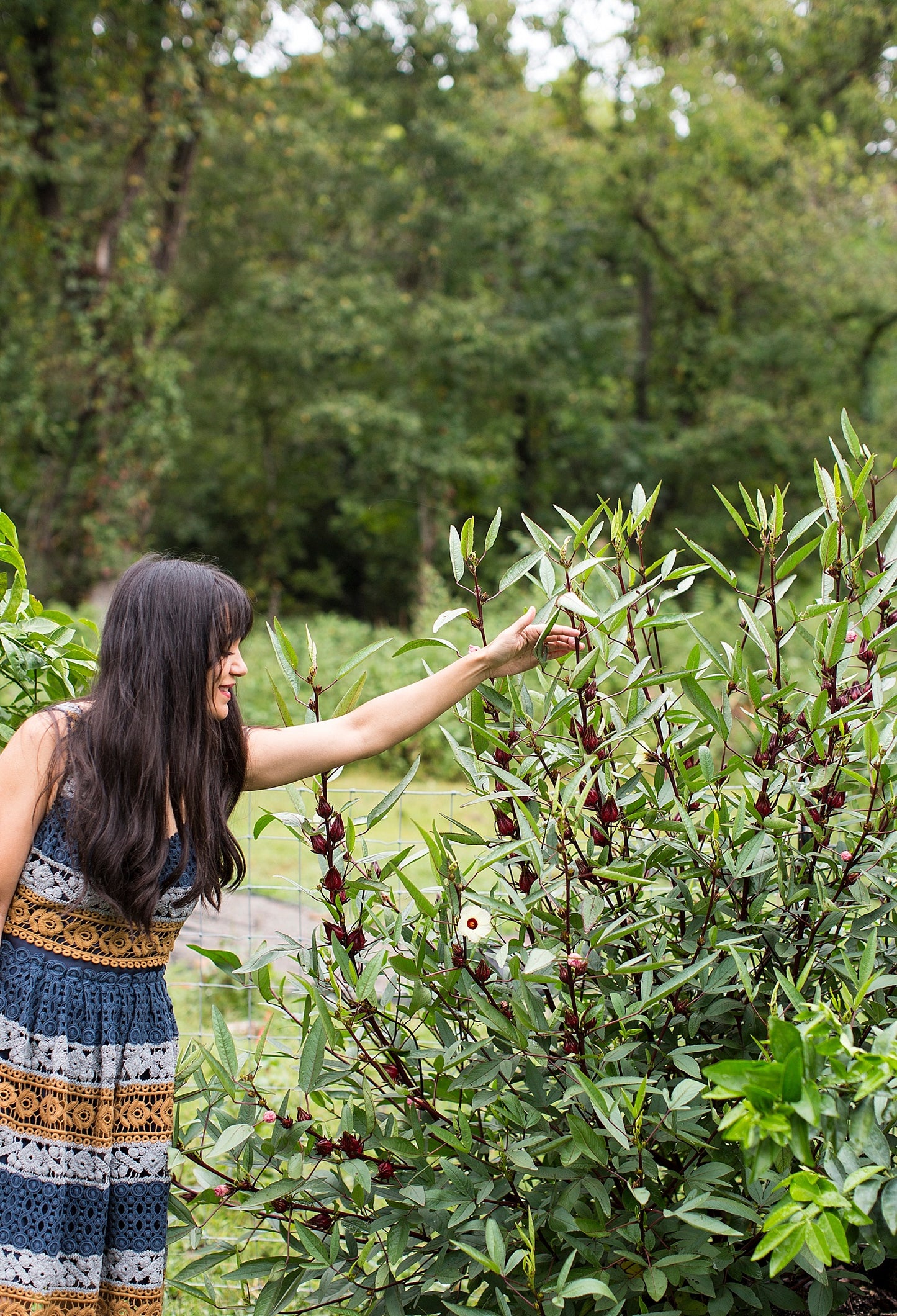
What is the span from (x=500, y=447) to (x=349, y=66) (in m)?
5.21

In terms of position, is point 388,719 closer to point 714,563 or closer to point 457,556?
point 457,556

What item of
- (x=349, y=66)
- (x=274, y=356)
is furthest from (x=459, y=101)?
(x=274, y=356)

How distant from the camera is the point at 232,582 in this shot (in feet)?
5.39

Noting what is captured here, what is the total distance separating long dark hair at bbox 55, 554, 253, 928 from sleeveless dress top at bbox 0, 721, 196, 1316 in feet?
0.14

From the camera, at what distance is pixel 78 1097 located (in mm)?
1533

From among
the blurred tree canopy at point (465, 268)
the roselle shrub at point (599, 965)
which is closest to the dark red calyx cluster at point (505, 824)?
the roselle shrub at point (599, 965)

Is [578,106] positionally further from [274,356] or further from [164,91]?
[164,91]

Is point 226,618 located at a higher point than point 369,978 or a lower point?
higher

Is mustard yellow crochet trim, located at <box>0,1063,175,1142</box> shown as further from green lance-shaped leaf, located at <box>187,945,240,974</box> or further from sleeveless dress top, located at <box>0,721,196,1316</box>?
green lance-shaped leaf, located at <box>187,945,240,974</box>

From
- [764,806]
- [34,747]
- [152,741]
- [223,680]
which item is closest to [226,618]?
[223,680]

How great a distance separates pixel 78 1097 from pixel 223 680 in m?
0.62

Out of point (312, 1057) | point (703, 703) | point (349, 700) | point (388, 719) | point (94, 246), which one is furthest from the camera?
point (94, 246)

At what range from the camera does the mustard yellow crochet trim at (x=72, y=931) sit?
61.1 inches

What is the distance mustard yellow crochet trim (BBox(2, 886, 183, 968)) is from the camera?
155 centimetres
